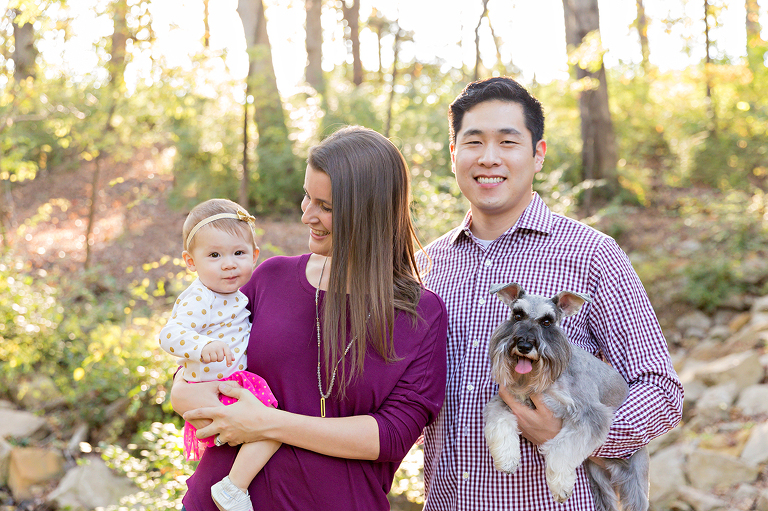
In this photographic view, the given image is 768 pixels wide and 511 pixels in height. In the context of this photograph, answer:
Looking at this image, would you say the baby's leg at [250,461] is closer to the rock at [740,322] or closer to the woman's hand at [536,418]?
the woman's hand at [536,418]

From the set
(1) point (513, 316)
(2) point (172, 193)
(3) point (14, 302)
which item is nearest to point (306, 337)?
(1) point (513, 316)

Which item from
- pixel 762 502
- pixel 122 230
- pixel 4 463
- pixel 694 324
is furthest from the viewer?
pixel 122 230

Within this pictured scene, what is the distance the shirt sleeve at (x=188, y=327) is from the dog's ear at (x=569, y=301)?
58.7 inches

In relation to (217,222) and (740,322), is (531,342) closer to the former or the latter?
(217,222)

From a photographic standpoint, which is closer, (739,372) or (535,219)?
(535,219)

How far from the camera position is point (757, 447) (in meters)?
6.66

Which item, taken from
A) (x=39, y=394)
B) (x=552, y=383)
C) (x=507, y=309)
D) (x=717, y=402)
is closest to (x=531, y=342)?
(x=552, y=383)

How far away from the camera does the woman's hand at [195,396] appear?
2596 millimetres

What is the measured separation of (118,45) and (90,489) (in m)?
6.79

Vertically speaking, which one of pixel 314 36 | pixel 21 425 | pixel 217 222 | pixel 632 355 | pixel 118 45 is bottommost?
pixel 21 425

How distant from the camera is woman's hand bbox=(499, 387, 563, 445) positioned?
2.66 metres

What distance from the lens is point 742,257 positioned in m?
11.1

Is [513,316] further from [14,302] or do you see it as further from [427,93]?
[427,93]

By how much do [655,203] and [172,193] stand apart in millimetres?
12193
